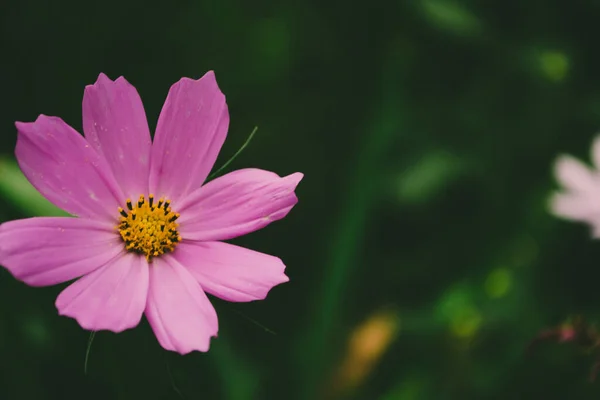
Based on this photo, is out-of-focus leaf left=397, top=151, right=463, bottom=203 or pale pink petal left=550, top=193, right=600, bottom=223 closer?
pale pink petal left=550, top=193, right=600, bottom=223

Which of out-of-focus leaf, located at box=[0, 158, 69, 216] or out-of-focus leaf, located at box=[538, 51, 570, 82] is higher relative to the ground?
out-of-focus leaf, located at box=[538, 51, 570, 82]

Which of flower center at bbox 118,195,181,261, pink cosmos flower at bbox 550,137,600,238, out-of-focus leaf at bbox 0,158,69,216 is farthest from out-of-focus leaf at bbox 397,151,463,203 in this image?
flower center at bbox 118,195,181,261

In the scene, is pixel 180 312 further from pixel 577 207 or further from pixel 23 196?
pixel 577 207

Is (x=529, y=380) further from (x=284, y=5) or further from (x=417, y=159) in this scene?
(x=284, y=5)

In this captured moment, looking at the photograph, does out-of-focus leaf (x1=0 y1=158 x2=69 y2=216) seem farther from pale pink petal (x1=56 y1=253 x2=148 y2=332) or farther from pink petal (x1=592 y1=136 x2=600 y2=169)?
pink petal (x1=592 y1=136 x2=600 y2=169)

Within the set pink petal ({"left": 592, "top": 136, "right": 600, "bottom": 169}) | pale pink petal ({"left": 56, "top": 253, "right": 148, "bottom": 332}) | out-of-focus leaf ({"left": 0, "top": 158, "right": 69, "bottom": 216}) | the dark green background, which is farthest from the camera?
pink petal ({"left": 592, "top": 136, "right": 600, "bottom": 169})

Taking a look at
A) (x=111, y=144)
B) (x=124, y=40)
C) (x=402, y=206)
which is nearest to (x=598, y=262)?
(x=402, y=206)

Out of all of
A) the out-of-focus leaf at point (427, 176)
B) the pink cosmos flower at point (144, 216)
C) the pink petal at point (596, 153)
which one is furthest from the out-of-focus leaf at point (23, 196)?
the pink petal at point (596, 153)

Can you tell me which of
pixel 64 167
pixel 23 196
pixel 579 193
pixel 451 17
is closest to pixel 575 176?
pixel 579 193
